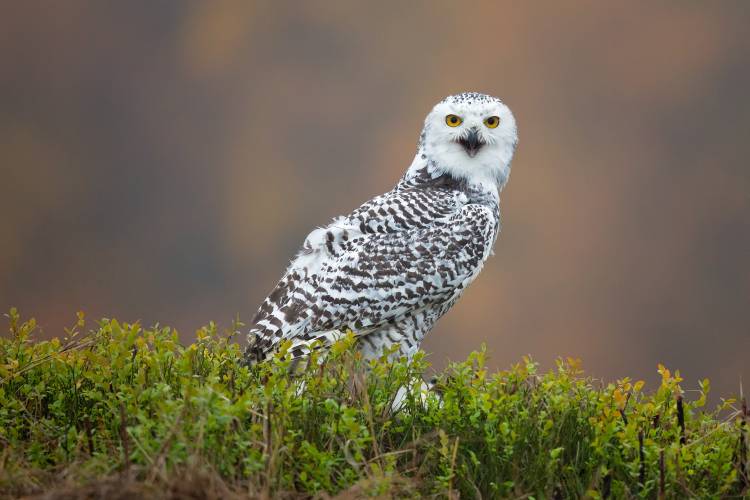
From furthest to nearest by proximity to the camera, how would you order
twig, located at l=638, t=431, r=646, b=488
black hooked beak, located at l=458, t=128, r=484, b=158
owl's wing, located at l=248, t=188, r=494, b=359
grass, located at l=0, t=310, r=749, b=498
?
black hooked beak, located at l=458, t=128, r=484, b=158 → owl's wing, located at l=248, t=188, r=494, b=359 → twig, located at l=638, t=431, r=646, b=488 → grass, located at l=0, t=310, r=749, b=498

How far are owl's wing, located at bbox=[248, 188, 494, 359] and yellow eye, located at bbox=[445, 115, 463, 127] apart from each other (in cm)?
52

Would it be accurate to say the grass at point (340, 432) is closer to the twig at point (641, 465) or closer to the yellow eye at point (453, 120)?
the twig at point (641, 465)

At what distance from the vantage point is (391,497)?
340 centimetres

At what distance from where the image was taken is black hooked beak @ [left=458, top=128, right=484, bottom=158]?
5.67 meters

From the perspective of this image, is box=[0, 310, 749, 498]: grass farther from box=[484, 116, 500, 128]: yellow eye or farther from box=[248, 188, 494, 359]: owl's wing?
box=[484, 116, 500, 128]: yellow eye

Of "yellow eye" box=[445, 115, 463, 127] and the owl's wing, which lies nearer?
the owl's wing

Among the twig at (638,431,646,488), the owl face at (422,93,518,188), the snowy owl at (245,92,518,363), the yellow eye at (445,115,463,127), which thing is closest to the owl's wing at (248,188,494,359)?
the snowy owl at (245,92,518,363)

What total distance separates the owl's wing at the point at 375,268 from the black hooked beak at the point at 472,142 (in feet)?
1.15

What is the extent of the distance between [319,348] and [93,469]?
1812 mm

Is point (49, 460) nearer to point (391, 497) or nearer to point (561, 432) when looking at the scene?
point (391, 497)

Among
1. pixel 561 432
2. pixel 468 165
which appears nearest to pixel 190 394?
pixel 561 432

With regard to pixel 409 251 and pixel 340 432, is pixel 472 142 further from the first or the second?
pixel 340 432

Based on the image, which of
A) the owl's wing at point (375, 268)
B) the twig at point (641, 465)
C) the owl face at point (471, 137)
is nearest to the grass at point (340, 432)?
the twig at point (641, 465)

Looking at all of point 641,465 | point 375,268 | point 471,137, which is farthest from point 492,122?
point 641,465
